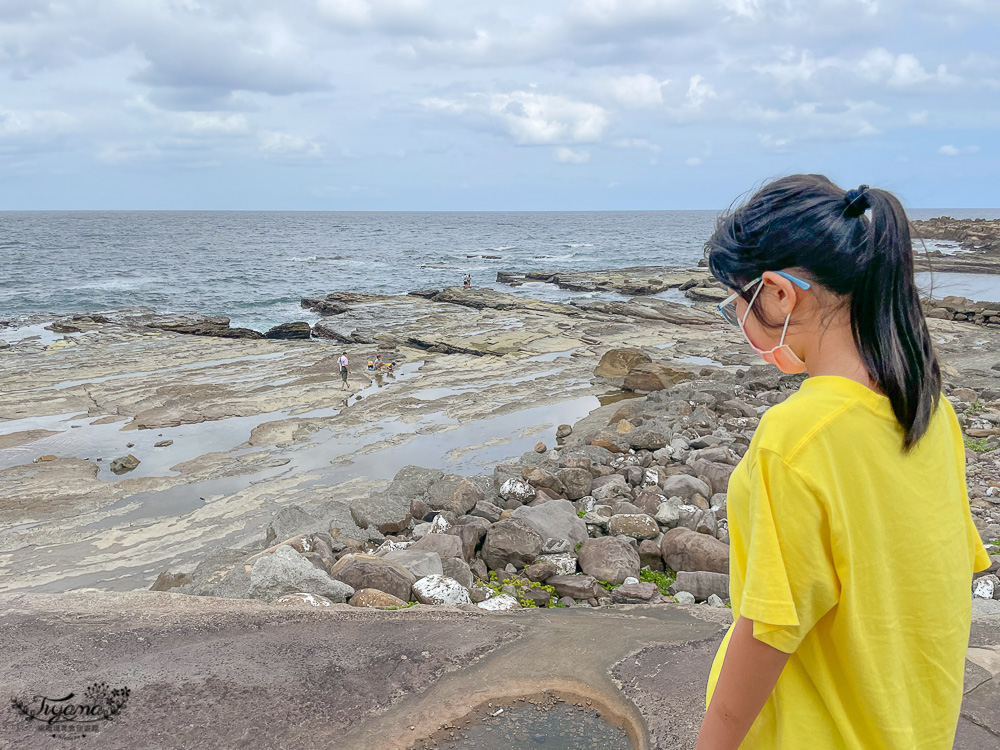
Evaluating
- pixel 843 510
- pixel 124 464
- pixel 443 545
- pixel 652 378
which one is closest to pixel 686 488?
pixel 443 545

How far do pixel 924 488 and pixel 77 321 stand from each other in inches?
1264

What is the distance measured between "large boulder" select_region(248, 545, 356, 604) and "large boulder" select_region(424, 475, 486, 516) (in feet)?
9.91

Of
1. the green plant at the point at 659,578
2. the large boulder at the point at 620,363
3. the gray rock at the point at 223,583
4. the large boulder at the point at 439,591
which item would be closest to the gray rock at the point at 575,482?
the green plant at the point at 659,578

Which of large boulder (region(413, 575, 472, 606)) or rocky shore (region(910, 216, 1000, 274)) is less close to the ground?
rocky shore (region(910, 216, 1000, 274))

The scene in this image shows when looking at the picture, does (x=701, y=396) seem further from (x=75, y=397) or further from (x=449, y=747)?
(x=75, y=397)

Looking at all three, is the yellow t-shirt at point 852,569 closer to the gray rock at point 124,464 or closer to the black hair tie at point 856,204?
the black hair tie at point 856,204

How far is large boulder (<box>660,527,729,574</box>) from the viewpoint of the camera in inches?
225

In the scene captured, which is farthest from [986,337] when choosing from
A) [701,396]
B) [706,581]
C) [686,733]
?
[686,733]

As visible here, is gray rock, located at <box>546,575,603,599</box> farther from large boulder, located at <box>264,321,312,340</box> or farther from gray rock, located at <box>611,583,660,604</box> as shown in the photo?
large boulder, located at <box>264,321,312,340</box>

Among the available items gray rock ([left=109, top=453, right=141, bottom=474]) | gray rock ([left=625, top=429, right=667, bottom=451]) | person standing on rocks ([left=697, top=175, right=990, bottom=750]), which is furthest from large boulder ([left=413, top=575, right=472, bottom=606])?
gray rock ([left=109, top=453, right=141, bottom=474])

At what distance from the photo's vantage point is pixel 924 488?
1284 millimetres

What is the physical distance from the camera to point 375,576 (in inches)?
191

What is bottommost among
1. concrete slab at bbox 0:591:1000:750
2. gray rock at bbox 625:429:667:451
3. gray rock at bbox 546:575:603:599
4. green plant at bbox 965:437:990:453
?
gray rock at bbox 625:429:667:451

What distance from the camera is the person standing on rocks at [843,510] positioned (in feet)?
3.95
